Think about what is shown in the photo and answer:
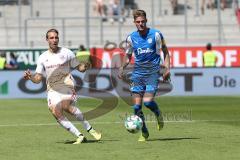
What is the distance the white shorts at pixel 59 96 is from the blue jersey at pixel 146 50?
1.28 m

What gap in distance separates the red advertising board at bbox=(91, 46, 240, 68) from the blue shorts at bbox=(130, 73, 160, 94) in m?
23.1

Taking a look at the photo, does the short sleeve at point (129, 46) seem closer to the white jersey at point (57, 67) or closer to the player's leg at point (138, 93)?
the player's leg at point (138, 93)

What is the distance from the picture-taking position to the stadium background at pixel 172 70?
13.8 metres

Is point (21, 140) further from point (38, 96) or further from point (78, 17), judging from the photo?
point (78, 17)

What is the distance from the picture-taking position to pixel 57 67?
13.7 meters

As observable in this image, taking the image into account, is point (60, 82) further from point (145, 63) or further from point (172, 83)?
point (172, 83)

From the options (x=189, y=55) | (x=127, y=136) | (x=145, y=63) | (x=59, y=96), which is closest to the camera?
(x=59, y=96)

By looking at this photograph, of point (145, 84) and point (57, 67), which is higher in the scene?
point (57, 67)

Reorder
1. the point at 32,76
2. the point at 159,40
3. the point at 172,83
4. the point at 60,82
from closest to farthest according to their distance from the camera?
1. the point at 32,76
2. the point at 60,82
3. the point at 159,40
4. the point at 172,83

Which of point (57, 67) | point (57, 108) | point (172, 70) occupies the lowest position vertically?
point (172, 70)

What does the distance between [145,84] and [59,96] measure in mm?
1608

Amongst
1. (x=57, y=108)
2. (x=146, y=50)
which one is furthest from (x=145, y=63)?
(x=57, y=108)

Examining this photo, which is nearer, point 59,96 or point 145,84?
point 59,96

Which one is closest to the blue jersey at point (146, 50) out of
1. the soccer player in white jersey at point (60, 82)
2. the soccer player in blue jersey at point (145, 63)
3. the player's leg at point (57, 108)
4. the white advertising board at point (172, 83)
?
the soccer player in blue jersey at point (145, 63)
